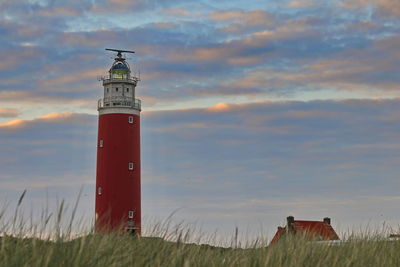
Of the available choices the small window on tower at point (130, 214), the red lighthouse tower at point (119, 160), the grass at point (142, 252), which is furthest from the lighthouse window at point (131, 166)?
the grass at point (142, 252)

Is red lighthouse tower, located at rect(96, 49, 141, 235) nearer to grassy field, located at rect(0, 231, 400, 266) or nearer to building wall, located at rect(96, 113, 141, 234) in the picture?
building wall, located at rect(96, 113, 141, 234)

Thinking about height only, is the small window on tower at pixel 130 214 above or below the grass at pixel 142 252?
above

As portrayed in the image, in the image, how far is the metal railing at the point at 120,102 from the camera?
126ft

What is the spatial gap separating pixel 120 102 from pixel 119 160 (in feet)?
12.1

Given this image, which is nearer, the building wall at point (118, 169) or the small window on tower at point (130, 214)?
the building wall at point (118, 169)

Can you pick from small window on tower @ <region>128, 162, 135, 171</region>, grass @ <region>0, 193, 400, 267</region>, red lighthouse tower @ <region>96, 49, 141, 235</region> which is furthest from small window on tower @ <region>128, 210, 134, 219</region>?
grass @ <region>0, 193, 400, 267</region>

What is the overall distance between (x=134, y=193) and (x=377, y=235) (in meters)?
26.8

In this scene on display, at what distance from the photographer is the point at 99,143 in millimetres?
38125

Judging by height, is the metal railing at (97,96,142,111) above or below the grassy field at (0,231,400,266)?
above

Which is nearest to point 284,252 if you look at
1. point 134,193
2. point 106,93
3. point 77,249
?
point 77,249

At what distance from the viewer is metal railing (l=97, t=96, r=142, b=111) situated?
3844cm

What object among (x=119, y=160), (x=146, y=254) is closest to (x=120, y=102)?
(x=119, y=160)

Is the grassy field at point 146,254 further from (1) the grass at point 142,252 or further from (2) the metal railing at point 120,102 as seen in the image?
(2) the metal railing at point 120,102

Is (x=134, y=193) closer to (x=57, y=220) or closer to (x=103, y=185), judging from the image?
(x=103, y=185)
